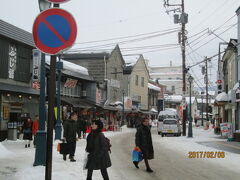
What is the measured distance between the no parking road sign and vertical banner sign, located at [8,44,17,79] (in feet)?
56.6

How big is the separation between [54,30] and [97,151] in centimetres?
334

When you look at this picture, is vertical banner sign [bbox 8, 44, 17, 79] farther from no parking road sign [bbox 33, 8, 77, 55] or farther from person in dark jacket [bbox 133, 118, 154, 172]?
no parking road sign [bbox 33, 8, 77, 55]

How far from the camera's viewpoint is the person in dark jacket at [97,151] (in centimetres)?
730

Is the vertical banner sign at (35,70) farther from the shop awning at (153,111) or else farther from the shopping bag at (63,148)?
the shop awning at (153,111)

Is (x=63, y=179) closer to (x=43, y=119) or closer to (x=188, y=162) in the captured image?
(x=43, y=119)

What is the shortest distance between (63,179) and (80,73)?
29.3 meters

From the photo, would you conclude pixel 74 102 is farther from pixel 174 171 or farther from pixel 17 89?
pixel 174 171

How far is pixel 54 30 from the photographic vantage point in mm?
4770

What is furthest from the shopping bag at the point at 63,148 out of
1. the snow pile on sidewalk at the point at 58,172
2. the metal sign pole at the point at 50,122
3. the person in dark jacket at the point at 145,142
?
the metal sign pole at the point at 50,122

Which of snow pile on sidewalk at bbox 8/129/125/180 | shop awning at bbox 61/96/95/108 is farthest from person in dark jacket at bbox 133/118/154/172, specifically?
shop awning at bbox 61/96/95/108

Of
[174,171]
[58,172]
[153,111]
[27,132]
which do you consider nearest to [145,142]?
[174,171]

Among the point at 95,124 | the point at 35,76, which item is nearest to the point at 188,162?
the point at 95,124

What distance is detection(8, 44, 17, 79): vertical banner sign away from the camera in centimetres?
2122

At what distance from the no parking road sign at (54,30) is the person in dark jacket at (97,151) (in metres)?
2.86
